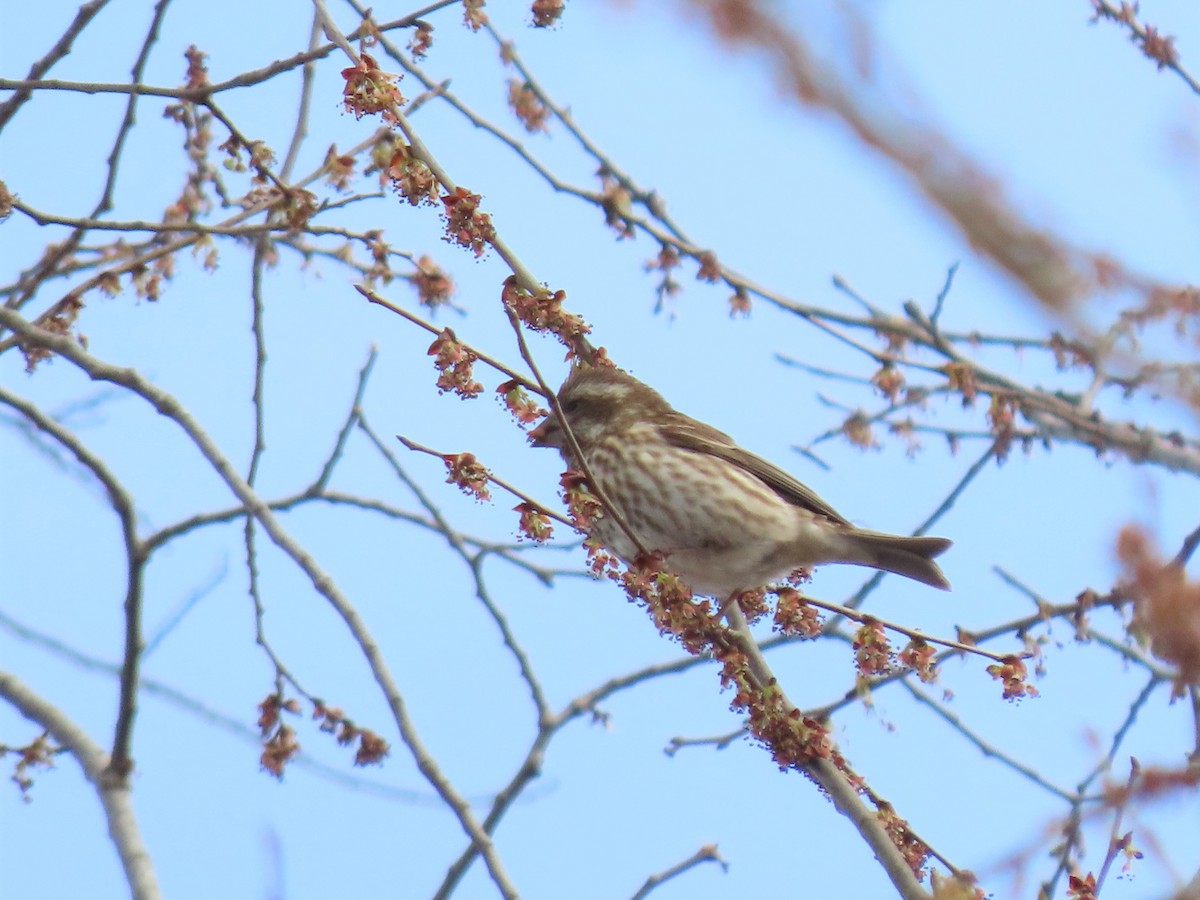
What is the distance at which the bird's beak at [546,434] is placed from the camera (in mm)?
5230

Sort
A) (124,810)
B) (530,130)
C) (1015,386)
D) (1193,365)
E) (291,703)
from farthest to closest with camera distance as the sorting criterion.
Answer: (530,130) < (1015,386) < (291,703) < (124,810) < (1193,365)

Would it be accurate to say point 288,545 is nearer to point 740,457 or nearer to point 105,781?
point 105,781

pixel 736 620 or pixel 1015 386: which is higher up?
pixel 1015 386

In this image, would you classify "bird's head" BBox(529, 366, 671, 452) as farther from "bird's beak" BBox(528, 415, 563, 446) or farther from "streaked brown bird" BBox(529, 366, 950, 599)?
"bird's beak" BBox(528, 415, 563, 446)

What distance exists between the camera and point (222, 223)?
17.3ft

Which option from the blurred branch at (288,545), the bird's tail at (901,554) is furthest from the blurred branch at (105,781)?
the bird's tail at (901,554)

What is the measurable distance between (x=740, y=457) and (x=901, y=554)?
0.79 m

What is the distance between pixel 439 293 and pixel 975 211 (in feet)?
13.5

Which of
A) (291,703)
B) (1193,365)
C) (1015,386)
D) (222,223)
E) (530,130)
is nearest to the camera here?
(1193,365)

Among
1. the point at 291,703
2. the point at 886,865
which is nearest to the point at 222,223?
the point at 291,703

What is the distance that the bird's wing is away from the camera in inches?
226

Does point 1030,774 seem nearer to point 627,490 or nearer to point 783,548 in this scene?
point 783,548

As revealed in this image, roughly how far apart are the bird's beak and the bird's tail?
1.13 meters

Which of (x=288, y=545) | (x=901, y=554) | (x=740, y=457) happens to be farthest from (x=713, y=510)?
(x=288, y=545)
